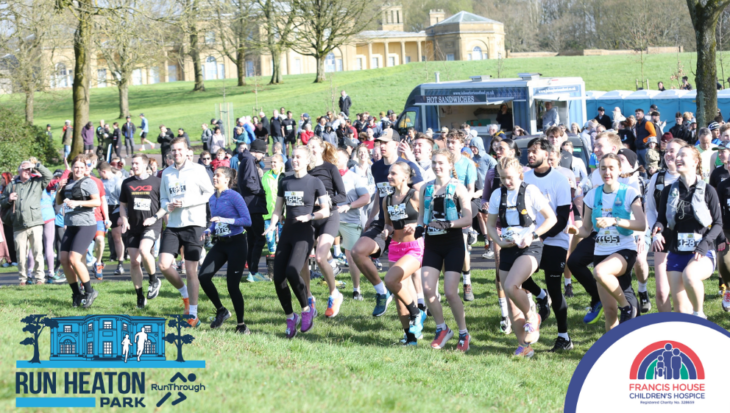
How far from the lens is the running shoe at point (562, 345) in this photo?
284 inches

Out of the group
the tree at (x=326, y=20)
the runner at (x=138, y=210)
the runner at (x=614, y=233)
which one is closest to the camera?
the runner at (x=614, y=233)

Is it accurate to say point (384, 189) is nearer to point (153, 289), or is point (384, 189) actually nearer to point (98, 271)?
point (153, 289)

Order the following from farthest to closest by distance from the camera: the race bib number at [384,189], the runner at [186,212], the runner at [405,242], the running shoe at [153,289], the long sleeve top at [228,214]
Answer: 1. the running shoe at [153,289]
2. the runner at [186,212]
3. the long sleeve top at [228,214]
4. the race bib number at [384,189]
5. the runner at [405,242]

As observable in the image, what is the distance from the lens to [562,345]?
722 cm

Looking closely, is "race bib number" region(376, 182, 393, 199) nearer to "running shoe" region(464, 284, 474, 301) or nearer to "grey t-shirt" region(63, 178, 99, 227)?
"running shoe" region(464, 284, 474, 301)

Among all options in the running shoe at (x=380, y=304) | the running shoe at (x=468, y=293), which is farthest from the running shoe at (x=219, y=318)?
the running shoe at (x=468, y=293)

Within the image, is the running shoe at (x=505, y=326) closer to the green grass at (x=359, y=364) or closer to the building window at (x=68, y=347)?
the green grass at (x=359, y=364)

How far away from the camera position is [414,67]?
6103 centimetres

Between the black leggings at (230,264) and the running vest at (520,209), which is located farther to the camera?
the black leggings at (230,264)

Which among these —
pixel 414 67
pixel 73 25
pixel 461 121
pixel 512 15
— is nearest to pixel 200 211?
pixel 461 121

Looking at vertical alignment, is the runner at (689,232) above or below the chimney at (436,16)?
below

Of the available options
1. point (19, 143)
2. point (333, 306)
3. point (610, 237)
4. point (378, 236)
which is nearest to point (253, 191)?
point (333, 306)

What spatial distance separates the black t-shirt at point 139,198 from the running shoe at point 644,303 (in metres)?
6.04

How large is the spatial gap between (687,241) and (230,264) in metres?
4.64
